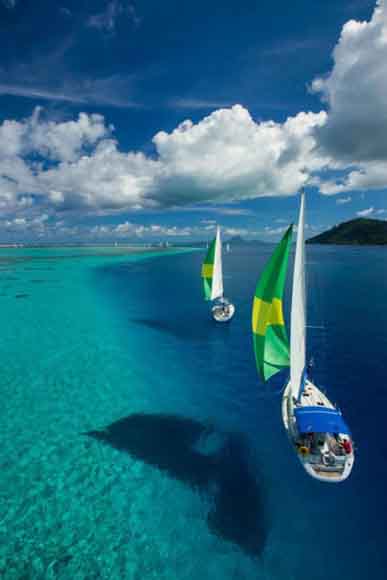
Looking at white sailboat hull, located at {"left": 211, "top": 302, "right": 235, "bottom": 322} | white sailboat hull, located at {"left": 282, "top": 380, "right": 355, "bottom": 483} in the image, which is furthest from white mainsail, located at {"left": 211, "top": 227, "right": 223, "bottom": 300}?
white sailboat hull, located at {"left": 282, "top": 380, "right": 355, "bottom": 483}

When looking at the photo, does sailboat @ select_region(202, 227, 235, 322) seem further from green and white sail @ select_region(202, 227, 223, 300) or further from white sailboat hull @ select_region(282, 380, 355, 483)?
white sailboat hull @ select_region(282, 380, 355, 483)

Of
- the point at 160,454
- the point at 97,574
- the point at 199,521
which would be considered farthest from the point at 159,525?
the point at 160,454

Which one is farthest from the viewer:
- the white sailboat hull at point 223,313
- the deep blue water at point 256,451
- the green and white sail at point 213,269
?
the green and white sail at point 213,269

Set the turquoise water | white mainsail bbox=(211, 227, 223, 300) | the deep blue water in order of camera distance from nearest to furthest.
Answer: the turquoise water, the deep blue water, white mainsail bbox=(211, 227, 223, 300)

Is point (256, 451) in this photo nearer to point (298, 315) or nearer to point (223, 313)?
point (298, 315)

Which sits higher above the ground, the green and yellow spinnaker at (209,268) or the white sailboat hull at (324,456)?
the green and yellow spinnaker at (209,268)

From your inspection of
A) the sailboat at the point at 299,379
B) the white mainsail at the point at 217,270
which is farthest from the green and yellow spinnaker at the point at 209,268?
the sailboat at the point at 299,379

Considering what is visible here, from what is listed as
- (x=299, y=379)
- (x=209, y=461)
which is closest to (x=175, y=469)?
(x=209, y=461)

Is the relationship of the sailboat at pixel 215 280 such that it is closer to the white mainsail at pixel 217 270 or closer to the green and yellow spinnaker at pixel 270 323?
the white mainsail at pixel 217 270
